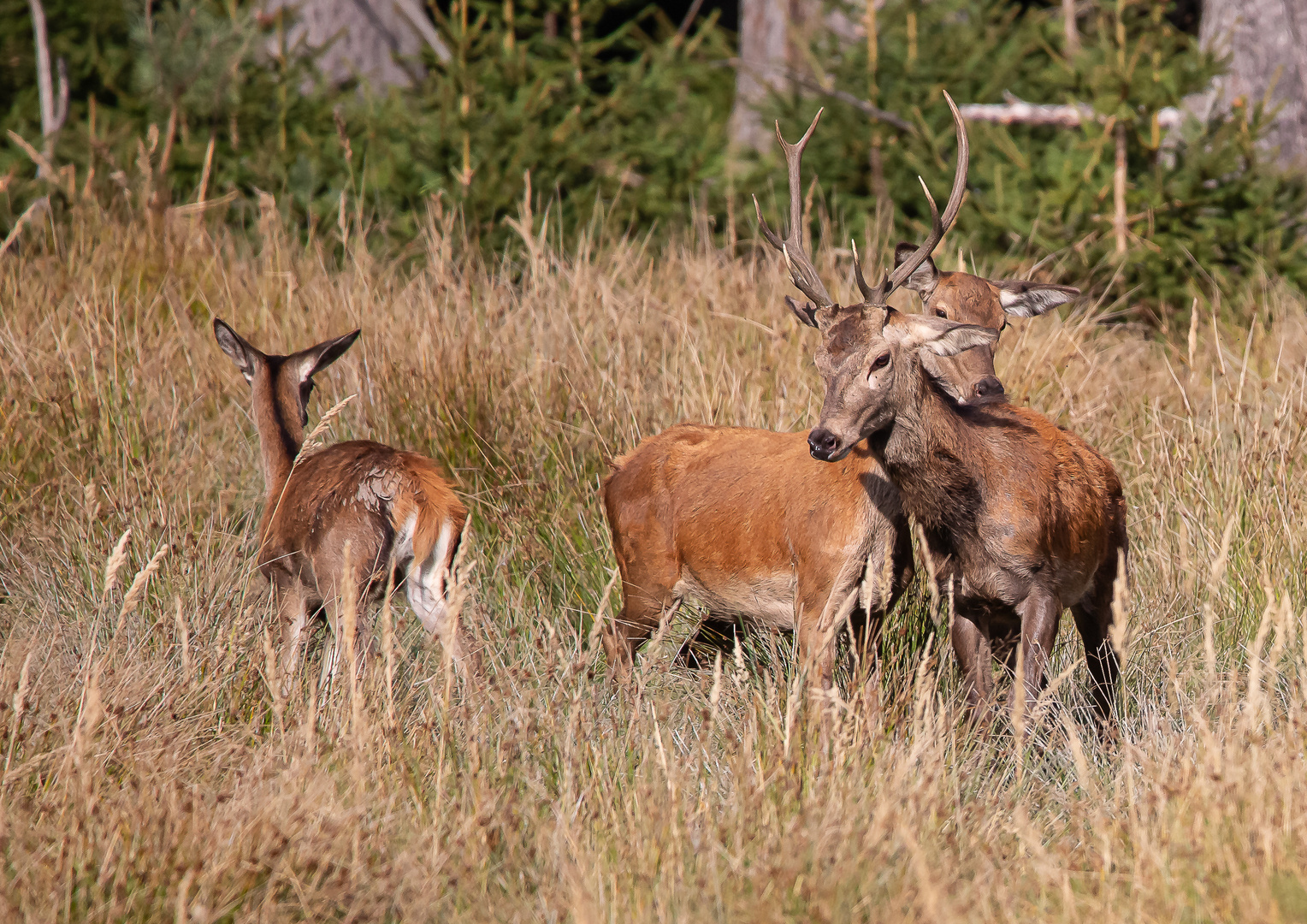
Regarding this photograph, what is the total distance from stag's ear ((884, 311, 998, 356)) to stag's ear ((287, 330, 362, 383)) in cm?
223

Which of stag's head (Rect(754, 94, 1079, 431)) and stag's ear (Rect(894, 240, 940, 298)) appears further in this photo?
stag's ear (Rect(894, 240, 940, 298))

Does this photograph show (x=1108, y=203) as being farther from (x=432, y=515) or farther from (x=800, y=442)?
(x=432, y=515)

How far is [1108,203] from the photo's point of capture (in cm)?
842

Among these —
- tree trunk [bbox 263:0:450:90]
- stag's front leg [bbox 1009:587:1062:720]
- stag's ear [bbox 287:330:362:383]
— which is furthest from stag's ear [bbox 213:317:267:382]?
tree trunk [bbox 263:0:450:90]

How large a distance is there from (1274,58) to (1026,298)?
496cm

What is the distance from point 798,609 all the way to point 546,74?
250 inches

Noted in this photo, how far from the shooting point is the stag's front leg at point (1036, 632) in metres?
4.16

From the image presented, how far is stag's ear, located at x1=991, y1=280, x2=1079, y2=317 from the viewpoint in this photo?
5.59m

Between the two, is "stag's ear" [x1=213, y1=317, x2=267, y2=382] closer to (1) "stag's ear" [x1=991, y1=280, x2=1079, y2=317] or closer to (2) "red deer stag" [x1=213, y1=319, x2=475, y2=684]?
(2) "red deer stag" [x1=213, y1=319, x2=475, y2=684]

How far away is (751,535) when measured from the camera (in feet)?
15.6

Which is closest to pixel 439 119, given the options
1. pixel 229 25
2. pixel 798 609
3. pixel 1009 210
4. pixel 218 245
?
pixel 218 245

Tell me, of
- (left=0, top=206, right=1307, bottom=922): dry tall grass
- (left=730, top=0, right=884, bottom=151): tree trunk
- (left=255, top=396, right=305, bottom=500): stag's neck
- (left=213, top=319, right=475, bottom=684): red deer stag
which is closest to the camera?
(left=0, top=206, right=1307, bottom=922): dry tall grass

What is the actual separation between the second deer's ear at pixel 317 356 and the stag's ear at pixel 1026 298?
2529 mm

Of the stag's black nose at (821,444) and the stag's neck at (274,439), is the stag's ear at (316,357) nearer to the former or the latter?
the stag's neck at (274,439)
